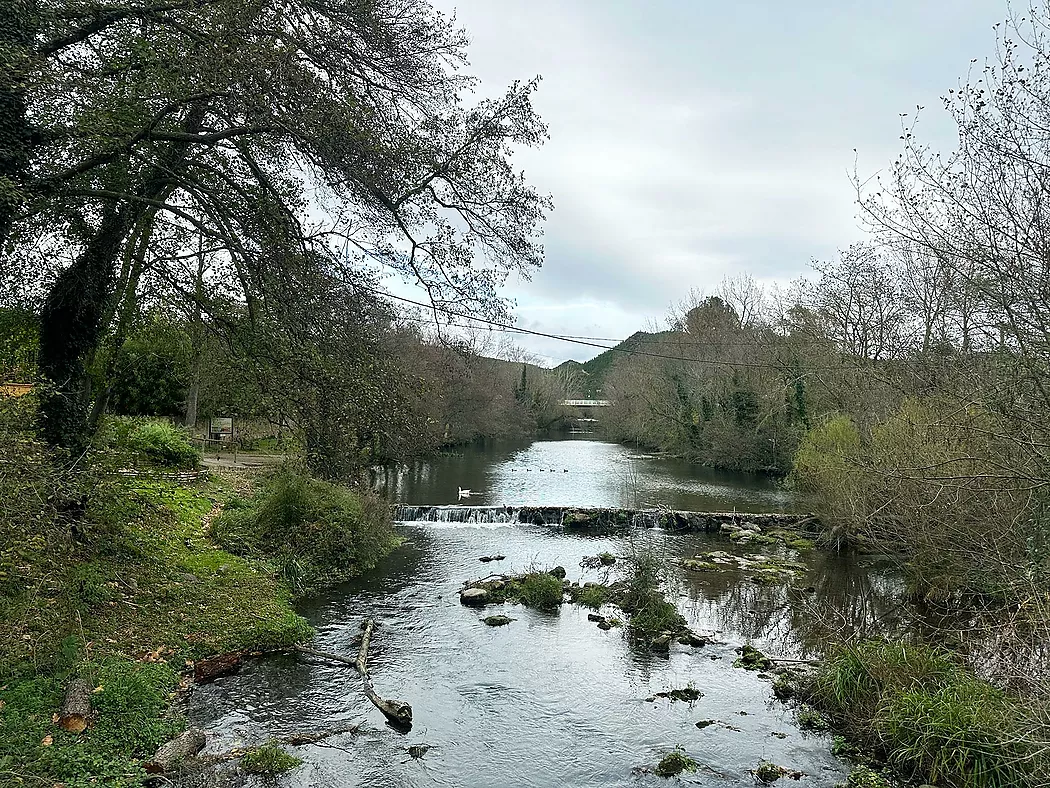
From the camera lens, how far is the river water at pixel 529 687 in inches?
281

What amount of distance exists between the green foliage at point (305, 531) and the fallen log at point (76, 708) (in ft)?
19.5

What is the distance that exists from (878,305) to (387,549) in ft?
57.5

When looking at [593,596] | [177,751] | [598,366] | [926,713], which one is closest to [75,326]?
[177,751]

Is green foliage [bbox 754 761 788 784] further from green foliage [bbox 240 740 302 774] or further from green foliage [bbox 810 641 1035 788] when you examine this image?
green foliage [bbox 240 740 302 774]

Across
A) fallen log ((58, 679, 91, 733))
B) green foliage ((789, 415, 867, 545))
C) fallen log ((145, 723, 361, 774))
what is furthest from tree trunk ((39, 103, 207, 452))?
green foliage ((789, 415, 867, 545))

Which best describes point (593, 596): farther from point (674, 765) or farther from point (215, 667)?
point (215, 667)

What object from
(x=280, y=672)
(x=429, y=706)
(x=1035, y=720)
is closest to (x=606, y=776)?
(x=429, y=706)

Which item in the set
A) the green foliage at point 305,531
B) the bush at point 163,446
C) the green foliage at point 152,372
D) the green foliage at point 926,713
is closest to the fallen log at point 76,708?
the green foliage at point 152,372

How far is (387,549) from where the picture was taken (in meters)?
16.5

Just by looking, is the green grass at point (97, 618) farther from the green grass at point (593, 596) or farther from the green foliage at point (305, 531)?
the green grass at point (593, 596)

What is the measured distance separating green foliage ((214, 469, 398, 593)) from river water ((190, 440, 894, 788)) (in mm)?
593

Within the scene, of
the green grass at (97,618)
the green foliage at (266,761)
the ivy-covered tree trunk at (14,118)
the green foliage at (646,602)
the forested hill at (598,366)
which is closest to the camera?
the green grass at (97,618)

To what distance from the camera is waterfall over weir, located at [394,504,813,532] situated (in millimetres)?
21234

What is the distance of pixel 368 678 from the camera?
9.06 metres
